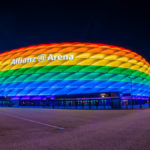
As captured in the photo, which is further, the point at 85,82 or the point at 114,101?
the point at 85,82

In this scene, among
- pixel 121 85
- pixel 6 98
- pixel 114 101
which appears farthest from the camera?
pixel 6 98

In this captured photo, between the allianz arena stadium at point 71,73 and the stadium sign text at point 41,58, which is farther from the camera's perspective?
the allianz arena stadium at point 71,73

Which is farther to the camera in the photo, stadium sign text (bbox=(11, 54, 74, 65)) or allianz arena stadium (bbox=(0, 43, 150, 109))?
allianz arena stadium (bbox=(0, 43, 150, 109))

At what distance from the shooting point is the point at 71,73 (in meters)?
45.2

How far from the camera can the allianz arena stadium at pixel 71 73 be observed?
147 feet

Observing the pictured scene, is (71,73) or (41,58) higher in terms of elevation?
(41,58)

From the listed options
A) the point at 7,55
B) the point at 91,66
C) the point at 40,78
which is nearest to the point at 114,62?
the point at 91,66

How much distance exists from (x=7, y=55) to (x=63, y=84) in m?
18.5

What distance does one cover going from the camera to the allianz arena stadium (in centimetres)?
4491

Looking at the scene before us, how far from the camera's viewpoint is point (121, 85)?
165ft

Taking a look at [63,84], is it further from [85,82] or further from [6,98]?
[6,98]

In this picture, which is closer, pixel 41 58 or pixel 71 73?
pixel 71 73

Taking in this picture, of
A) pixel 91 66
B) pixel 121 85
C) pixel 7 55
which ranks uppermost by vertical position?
pixel 7 55

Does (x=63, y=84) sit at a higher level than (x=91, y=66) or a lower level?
lower
